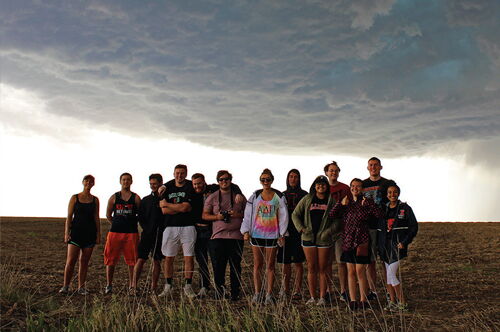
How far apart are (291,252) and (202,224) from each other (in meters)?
1.63

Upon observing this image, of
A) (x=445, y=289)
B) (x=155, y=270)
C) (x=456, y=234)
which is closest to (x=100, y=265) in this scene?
(x=155, y=270)

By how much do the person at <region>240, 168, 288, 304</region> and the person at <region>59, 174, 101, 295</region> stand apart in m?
2.96

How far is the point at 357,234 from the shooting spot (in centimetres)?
726

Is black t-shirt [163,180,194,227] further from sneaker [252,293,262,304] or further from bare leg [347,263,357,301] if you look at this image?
bare leg [347,263,357,301]

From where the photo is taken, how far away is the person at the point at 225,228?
25.6 feet

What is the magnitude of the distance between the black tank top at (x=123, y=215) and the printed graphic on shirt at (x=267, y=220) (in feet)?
8.13

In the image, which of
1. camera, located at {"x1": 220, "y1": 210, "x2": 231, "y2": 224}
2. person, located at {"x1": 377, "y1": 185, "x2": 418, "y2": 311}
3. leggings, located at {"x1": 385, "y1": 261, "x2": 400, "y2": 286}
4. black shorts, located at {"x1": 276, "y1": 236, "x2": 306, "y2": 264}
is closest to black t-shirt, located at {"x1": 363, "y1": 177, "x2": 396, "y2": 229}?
person, located at {"x1": 377, "y1": 185, "x2": 418, "y2": 311}

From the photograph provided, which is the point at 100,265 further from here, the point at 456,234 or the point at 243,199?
the point at 456,234

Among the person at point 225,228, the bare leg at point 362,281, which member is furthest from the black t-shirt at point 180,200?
the bare leg at point 362,281

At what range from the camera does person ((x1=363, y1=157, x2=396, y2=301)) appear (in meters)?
7.65

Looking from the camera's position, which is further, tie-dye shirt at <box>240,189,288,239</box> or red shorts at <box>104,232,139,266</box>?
red shorts at <box>104,232,139,266</box>

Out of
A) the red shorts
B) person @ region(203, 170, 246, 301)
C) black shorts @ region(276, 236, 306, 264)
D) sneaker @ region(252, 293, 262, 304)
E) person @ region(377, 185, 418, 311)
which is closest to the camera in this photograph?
sneaker @ region(252, 293, 262, 304)

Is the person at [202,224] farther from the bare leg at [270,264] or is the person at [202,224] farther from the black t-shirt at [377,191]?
the black t-shirt at [377,191]

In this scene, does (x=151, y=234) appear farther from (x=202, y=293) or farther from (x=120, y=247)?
(x=202, y=293)
